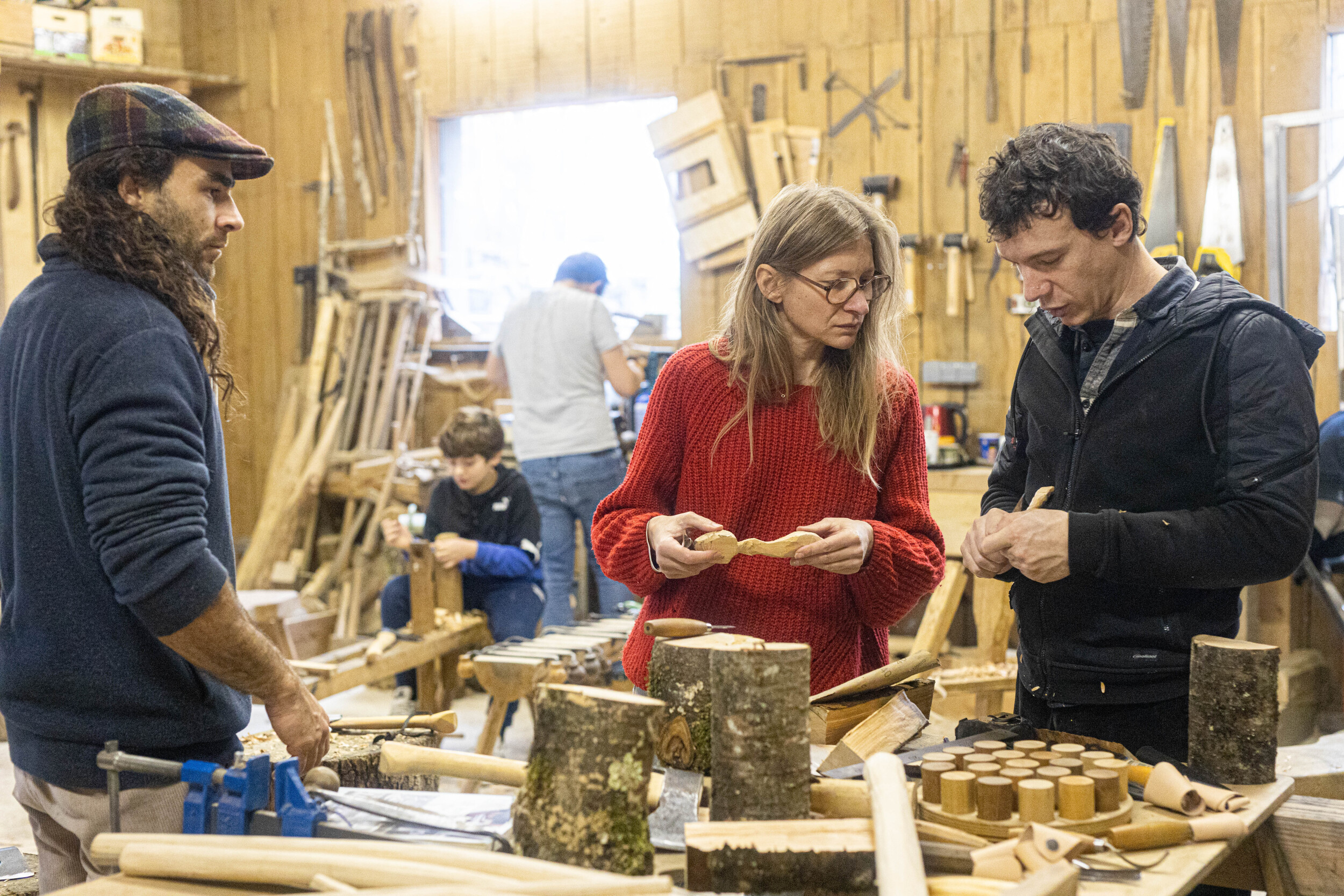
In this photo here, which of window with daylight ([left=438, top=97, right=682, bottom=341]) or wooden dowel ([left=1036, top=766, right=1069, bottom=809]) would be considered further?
window with daylight ([left=438, top=97, right=682, bottom=341])

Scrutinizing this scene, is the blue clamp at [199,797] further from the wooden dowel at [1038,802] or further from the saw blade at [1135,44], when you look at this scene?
the saw blade at [1135,44]

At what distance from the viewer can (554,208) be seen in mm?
6348

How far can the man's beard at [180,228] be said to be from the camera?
5.56 ft

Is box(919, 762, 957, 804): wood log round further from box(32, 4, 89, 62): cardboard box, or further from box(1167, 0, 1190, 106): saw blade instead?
box(32, 4, 89, 62): cardboard box

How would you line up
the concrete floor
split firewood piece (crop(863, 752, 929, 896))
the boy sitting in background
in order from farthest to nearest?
the boy sitting in background → the concrete floor → split firewood piece (crop(863, 752, 929, 896))

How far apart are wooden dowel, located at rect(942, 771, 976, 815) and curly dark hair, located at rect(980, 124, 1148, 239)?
854 mm

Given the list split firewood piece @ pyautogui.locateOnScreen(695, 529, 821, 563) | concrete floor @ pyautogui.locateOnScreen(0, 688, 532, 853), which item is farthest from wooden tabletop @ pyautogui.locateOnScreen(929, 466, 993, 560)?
split firewood piece @ pyautogui.locateOnScreen(695, 529, 821, 563)

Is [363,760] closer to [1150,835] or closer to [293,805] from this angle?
[293,805]

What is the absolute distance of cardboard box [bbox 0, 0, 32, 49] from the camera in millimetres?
5421

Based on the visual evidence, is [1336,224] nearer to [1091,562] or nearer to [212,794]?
[1091,562]

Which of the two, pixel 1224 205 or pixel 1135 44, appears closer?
pixel 1224 205

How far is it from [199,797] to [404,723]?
0.50 metres

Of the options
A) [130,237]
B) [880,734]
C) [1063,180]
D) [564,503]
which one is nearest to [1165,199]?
[564,503]

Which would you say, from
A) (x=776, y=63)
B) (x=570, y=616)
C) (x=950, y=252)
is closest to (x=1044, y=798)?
(x=570, y=616)
